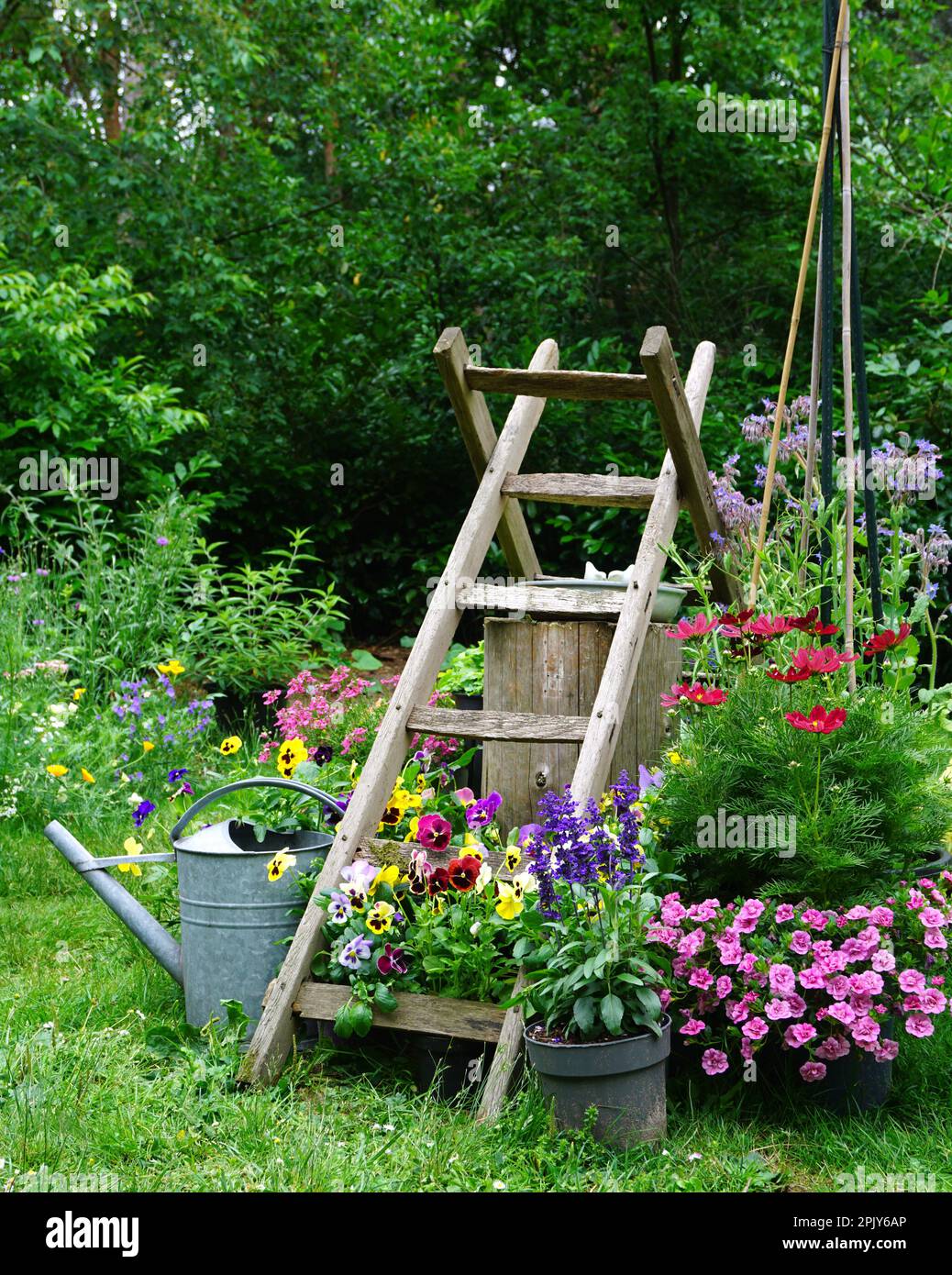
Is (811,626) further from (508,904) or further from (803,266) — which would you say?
(803,266)

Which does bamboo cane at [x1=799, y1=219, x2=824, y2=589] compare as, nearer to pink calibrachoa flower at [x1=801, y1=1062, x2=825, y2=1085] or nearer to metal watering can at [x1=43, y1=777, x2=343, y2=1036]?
pink calibrachoa flower at [x1=801, y1=1062, x2=825, y2=1085]

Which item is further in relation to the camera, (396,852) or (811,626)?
(396,852)

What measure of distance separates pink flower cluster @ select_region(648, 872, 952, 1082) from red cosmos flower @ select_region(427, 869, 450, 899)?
1.67ft

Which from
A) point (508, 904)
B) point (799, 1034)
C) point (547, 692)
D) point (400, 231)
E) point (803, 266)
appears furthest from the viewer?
point (400, 231)

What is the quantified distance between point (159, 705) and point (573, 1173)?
12.0 ft

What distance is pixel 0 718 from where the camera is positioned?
5047 mm

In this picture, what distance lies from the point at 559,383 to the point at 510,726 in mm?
980

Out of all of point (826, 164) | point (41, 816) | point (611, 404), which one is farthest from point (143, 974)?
point (611, 404)

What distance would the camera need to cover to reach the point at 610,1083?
2.44 m

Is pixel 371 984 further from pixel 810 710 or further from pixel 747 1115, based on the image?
pixel 810 710

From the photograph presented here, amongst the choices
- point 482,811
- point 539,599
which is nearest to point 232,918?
point 482,811

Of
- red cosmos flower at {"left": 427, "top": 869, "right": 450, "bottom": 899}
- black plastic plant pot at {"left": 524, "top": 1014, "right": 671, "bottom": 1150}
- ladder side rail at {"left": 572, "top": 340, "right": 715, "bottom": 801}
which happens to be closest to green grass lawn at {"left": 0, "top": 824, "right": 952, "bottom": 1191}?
black plastic plant pot at {"left": 524, "top": 1014, "right": 671, "bottom": 1150}

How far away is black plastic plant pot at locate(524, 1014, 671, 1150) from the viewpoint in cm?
242

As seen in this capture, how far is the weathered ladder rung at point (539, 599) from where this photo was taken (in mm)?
3199
